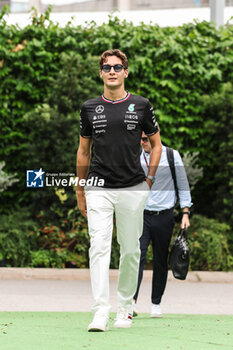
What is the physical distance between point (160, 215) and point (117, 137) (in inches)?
74.5

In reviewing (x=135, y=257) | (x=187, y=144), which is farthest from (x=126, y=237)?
(x=187, y=144)

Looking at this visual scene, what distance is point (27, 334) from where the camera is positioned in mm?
5199

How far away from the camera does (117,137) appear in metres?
5.64

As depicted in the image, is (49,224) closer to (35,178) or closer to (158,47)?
(35,178)

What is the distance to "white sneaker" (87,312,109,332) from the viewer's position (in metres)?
5.34

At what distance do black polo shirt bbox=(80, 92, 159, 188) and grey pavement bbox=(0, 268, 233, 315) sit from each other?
9.22 ft

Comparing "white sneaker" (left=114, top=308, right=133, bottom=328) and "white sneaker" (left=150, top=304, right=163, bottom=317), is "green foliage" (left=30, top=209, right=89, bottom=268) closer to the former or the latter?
"white sneaker" (left=150, top=304, right=163, bottom=317)

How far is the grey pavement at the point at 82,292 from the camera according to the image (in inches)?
332

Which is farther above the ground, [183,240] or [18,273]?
[183,240]

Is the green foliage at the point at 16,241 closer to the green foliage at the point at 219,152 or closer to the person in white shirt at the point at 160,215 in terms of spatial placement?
the green foliage at the point at 219,152

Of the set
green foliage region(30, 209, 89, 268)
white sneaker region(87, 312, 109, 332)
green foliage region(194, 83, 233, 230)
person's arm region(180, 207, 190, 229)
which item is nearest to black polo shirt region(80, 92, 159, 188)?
white sneaker region(87, 312, 109, 332)

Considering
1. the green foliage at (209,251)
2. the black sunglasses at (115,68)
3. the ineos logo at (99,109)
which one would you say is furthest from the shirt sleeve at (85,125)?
the green foliage at (209,251)

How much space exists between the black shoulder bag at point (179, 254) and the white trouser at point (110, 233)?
1.58m

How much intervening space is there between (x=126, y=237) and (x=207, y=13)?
1635cm
